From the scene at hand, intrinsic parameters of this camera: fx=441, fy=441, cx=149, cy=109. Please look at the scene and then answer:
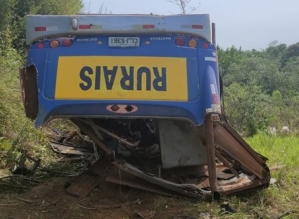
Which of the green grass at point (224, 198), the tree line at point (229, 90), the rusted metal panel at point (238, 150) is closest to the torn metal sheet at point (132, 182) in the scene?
the green grass at point (224, 198)

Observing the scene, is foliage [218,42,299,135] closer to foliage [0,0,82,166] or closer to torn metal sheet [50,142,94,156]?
foliage [0,0,82,166]

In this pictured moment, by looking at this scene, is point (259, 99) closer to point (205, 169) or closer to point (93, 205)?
point (205, 169)

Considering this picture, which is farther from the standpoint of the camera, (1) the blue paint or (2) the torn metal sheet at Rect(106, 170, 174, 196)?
(2) the torn metal sheet at Rect(106, 170, 174, 196)

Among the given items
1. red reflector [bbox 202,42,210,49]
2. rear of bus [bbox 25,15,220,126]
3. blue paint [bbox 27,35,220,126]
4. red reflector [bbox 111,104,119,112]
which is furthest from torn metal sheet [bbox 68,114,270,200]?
red reflector [bbox 202,42,210,49]

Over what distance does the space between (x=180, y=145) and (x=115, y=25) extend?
1.44m

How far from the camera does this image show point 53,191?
15.5 feet

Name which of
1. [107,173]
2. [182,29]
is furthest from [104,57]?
[107,173]

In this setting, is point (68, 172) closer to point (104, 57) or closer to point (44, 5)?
point (104, 57)

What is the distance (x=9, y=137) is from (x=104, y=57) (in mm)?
3302

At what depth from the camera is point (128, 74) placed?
161 inches

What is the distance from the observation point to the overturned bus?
13.3ft

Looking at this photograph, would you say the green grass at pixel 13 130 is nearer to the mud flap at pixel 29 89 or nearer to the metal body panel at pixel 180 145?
the mud flap at pixel 29 89

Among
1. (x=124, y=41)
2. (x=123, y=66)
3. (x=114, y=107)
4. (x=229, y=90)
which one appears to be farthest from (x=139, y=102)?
(x=229, y=90)

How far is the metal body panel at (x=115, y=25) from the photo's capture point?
165 inches
